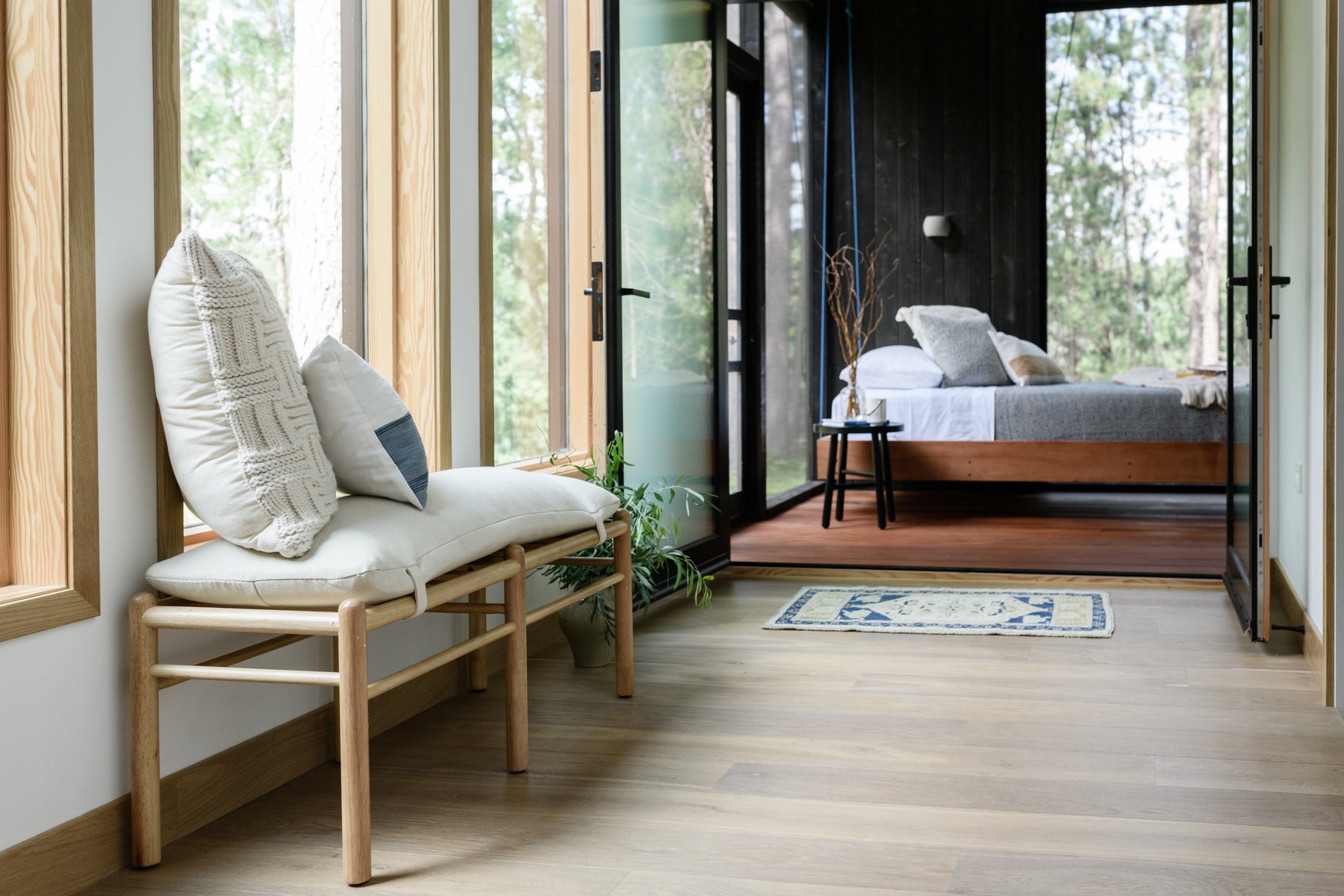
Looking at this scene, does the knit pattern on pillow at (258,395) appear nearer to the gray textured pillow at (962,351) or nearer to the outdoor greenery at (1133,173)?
the gray textured pillow at (962,351)

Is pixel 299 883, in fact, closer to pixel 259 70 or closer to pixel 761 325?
pixel 259 70

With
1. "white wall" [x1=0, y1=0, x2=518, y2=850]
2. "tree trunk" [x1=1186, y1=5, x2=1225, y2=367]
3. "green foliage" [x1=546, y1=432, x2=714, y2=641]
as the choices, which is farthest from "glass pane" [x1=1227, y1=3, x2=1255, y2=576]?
"tree trunk" [x1=1186, y1=5, x2=1225, y2=367]

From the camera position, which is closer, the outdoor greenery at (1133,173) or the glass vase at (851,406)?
the glass vase at (851,406)

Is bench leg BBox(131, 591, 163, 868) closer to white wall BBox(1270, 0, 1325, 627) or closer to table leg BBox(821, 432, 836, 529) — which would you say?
white wall BBox(1270, 0, 1325, 627)

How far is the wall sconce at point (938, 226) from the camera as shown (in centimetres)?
795

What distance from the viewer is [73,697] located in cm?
194

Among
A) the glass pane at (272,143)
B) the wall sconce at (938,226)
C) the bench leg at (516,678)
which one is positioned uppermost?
the wall sconce at (938,226)

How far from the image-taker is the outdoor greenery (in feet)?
26.7

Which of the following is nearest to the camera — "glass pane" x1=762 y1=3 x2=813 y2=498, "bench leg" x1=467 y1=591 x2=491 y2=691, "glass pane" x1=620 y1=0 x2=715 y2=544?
"bench leg" x1=467 y1=591 x2=491 y2=691

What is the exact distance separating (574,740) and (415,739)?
358 millimetres

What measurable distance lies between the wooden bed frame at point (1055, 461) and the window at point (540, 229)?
282cm

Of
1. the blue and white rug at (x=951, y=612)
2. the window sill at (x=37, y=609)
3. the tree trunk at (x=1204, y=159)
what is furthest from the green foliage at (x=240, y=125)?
the tree trunk at (x=1204, y=159)

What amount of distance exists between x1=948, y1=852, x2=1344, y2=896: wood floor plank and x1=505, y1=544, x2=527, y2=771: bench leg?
0.93 m

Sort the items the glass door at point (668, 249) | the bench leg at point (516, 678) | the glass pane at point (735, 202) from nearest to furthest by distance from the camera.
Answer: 1. the bench leg at point (516, 678)
2. the glass door at point (668, 249)
3. the glass pane at point (735, 202)
